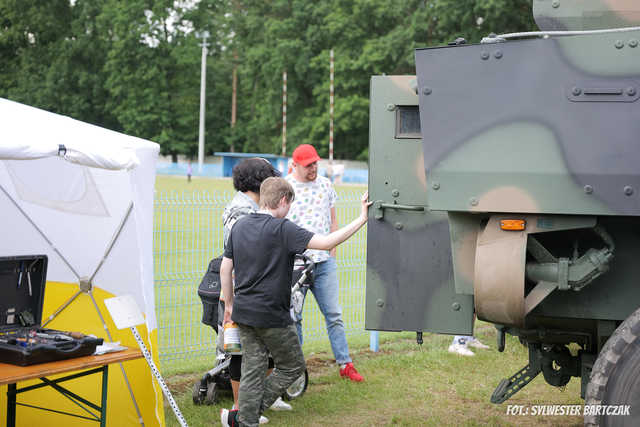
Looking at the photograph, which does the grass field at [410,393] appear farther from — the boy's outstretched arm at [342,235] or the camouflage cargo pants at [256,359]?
the boy's outstretched arm at [342,235]

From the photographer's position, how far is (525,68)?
3.74 meters

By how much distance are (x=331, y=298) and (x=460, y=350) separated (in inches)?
62.5

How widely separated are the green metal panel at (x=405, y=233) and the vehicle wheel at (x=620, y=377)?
35.8 inches

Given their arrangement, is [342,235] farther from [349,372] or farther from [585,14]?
[349,372]

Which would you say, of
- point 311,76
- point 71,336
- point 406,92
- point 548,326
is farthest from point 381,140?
point 311,76

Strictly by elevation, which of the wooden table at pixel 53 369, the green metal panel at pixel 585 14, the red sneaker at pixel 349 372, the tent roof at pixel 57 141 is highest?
the green metal panel at pixel 585 14

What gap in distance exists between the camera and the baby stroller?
18.1 feet

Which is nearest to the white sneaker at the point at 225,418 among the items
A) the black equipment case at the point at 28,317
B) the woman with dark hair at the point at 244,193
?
the woman with dark hair at the point at 244,193

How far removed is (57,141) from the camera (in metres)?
4.09

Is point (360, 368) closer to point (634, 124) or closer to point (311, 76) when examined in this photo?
point (634, 124)

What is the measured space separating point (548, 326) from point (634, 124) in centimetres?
137

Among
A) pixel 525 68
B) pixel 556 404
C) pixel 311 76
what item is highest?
pixel 311 76

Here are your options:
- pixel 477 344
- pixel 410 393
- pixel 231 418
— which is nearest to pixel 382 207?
pixel 231 418

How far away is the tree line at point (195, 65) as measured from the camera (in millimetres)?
53656
